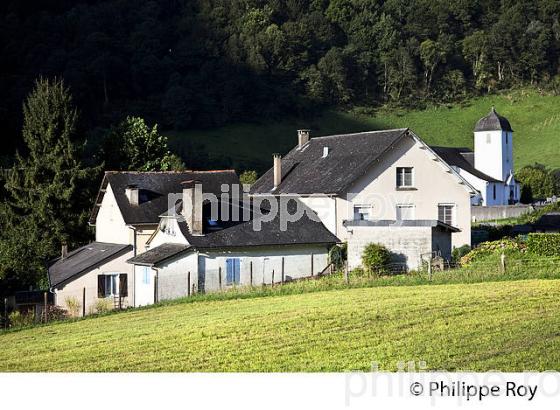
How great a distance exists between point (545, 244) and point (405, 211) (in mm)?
6968

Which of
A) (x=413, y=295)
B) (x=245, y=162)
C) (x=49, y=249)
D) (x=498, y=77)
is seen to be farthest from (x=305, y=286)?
(x=498, y=77)

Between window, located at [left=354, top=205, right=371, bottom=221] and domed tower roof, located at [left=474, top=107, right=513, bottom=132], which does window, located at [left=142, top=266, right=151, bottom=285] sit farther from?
domed tower roof, located at [left=474, top=107, right=513, bottom=132]

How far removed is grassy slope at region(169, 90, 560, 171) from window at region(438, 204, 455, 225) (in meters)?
47.4

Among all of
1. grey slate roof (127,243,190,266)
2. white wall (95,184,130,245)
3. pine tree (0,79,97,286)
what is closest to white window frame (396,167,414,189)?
grey slate roof (127,243,190,266)

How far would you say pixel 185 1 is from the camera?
136 metres

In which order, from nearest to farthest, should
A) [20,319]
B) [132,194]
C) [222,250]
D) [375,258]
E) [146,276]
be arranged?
[20,319], [375,258], [222,250], [146,276], [132,194]

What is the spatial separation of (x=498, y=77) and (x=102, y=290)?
87.6 meters

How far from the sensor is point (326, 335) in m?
18.8

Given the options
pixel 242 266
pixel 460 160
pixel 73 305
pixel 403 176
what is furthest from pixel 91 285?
pixel 460 160

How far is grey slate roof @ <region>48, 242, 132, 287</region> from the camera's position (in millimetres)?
33844

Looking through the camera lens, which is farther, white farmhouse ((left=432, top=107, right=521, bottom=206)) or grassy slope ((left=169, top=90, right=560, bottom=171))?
grassy slope ((left=169, top=90, right=560, bottom=171))

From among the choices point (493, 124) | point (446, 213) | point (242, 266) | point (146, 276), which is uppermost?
point (493, 124)

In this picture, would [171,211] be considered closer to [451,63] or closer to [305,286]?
[305,286]

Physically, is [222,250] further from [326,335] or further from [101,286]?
[326,335]
